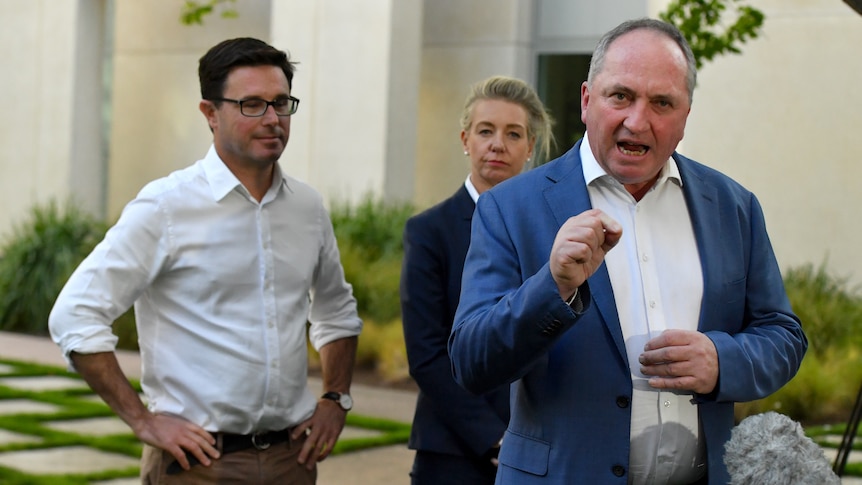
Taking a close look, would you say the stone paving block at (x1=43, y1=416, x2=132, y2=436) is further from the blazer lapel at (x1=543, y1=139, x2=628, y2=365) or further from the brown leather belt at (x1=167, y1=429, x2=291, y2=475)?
the blazer lapel at (x1=543, y1=139, x2=628, y2=365)

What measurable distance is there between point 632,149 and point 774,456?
0.83 metres

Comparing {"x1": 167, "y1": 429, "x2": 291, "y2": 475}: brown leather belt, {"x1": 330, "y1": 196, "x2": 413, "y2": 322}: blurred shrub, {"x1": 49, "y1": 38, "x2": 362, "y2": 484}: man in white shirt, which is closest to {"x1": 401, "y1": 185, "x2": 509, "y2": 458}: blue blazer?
{"x1": 49, "y1": 38, "x2": 362, "y2": 484}: man in white shirt

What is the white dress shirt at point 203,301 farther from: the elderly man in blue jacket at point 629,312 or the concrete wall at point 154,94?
the concrete wall at point 154,94

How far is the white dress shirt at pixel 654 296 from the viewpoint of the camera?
262 centimetres

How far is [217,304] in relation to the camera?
12.6 ft

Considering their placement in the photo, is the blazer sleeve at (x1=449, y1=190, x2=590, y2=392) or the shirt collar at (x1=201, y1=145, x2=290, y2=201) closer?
the blazer sleeve at (x1=449, y1=190, x2=590, y2=392)

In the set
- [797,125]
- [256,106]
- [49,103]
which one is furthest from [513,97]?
[49,103]

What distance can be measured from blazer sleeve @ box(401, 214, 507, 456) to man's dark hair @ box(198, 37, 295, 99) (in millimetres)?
809

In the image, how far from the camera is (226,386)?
3824 mm

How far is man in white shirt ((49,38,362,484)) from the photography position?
3756 millimetres

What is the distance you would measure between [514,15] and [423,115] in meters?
2.08

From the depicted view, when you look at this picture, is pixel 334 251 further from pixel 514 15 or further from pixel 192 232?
pixel 514 15

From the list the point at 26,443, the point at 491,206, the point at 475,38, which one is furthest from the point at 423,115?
the point at 491,206

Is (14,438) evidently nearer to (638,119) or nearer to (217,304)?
(217,304)
